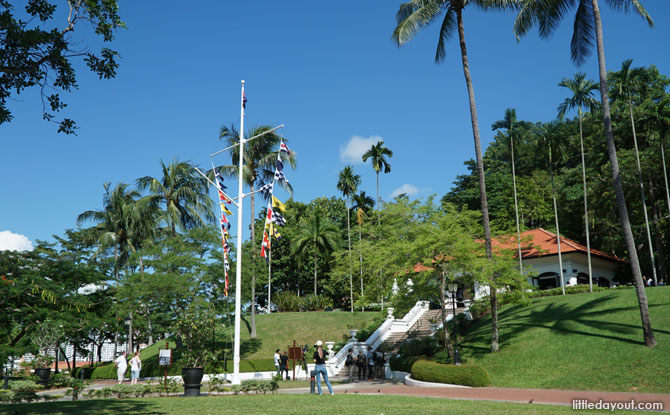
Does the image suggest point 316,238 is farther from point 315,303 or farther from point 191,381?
point 191,381

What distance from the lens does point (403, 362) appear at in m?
26.6

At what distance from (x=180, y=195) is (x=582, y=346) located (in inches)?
1272

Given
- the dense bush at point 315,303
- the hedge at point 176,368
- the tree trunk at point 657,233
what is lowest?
the hedge at point 176,368

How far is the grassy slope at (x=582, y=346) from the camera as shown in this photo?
17875mm

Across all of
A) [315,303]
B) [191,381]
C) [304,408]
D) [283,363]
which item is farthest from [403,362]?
[315,303]

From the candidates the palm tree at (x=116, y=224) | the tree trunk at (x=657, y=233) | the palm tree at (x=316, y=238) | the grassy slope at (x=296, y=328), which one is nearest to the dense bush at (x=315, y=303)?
the palm tree at (x=316, y=238)

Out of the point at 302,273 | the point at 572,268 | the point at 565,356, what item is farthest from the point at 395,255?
the point at 302,273

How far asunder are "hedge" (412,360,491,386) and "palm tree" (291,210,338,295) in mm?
40690

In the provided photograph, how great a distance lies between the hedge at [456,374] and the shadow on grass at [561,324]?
3.86 m

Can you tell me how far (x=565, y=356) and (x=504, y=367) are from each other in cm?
249

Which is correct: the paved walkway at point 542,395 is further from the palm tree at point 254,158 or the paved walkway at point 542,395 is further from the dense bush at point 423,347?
the palm tree at point 254,158

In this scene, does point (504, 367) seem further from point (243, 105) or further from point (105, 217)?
point (105, 217)

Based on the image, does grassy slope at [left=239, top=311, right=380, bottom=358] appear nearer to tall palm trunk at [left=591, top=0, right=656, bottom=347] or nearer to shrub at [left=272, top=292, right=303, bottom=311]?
shrub at [left=272, top=292, right=303, bottom=311]

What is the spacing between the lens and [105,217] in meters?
51.4
